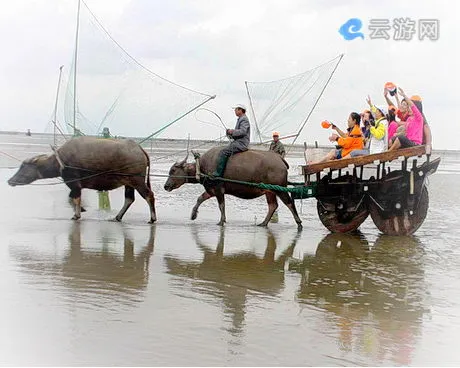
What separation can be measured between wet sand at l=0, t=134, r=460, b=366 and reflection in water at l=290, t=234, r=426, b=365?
0.02 meters

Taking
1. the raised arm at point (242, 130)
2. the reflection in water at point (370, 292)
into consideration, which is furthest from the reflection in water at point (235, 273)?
the raised arm at point (242, 130)

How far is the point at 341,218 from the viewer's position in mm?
10977

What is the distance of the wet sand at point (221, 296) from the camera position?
4.54 meters

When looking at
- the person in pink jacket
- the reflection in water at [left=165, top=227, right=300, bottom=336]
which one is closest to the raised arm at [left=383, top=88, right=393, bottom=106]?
the person in pink jacket

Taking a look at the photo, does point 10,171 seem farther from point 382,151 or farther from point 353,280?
point 353,280

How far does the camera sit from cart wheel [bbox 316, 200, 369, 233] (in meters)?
10.9

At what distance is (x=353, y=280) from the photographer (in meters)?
7.09

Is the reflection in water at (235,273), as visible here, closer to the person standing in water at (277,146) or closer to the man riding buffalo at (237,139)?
the man riding buffalo at (237,139)

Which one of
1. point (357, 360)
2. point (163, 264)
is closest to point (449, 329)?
point (357, 360)

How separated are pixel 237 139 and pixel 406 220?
10.4 ft

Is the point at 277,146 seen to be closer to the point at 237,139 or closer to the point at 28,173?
the point at 237,139

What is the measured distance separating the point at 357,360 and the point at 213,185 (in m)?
7.47

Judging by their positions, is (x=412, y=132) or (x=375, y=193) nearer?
(x=412, y=132)

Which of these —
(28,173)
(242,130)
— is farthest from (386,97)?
(28,173)
